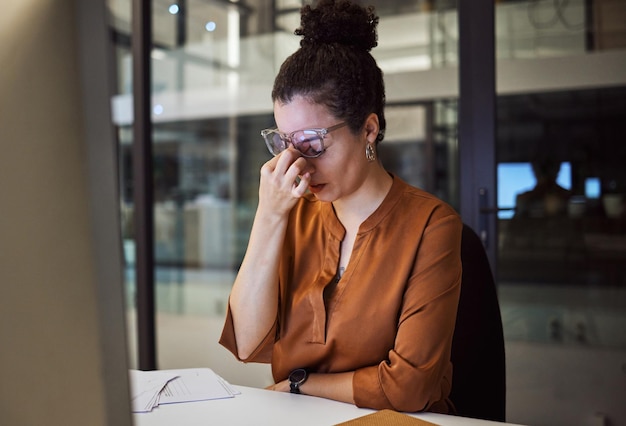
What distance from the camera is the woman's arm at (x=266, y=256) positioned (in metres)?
1.44

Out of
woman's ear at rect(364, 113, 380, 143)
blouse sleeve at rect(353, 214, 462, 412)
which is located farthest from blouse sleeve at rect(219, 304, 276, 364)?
woman's ear at rect(364, 113, 380, 143)

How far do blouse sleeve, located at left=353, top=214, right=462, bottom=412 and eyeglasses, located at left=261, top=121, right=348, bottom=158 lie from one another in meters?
0.31

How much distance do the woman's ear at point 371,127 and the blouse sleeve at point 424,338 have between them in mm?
Result: 260

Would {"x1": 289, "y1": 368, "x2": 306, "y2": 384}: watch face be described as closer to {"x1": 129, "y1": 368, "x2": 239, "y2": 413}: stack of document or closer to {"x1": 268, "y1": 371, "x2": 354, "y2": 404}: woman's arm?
{"x1": 268, "y1": 371, "x2": 354, "y2": 404}: woman's arm

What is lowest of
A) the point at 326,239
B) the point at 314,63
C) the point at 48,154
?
the point at 326,239

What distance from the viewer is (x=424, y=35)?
129 inches

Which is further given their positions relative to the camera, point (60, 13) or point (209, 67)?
point (209, 67)

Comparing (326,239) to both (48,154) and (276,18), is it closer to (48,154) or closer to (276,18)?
(48,154)

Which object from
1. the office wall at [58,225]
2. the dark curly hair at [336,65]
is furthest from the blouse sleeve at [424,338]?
the office wall at [58,225]

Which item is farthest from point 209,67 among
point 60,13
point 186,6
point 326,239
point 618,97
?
point 60,13

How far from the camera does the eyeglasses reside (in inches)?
56.0

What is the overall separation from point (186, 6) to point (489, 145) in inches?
84.5

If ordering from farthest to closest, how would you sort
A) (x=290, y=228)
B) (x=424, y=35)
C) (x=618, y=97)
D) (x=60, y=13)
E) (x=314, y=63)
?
(x=424, y=35) → (x=618, y=97) → (x=290, y=228) → (x=314, y=63) → (x=60, y=13)

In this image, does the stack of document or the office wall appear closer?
the office wall
